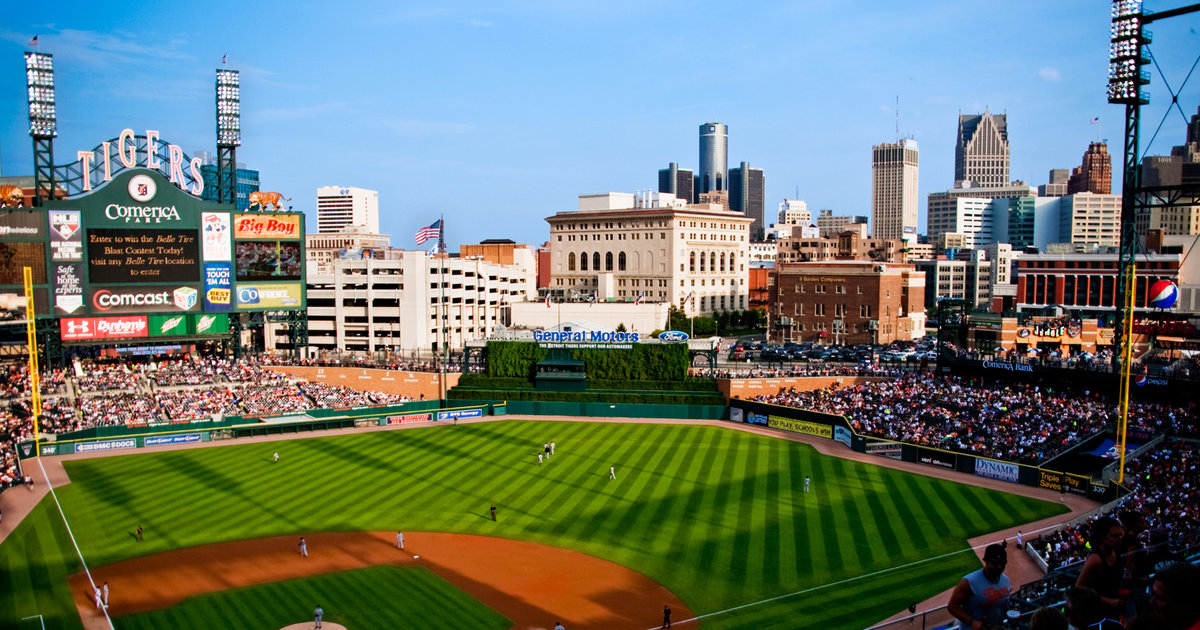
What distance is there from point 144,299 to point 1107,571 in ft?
214

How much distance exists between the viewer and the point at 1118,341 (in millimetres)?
46781

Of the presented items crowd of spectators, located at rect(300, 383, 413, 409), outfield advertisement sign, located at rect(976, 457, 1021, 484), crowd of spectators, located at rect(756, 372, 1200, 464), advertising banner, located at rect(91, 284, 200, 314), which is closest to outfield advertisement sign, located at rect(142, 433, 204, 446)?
crowd of spectators, located at rect(300, 383, 413, 409)

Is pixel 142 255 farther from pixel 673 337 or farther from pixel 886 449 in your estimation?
pixel 886 449

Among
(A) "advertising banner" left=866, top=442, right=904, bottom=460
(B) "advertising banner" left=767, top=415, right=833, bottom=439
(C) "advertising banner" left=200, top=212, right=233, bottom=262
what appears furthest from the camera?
(C) "advertising banner" left=200, top=212, right=233, bottom=262

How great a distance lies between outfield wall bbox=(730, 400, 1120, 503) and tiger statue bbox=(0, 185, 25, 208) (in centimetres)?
5082

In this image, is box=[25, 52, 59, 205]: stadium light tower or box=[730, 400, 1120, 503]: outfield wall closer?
box=[730, 400, 1120, 503]: outfield wall

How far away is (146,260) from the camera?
203ft

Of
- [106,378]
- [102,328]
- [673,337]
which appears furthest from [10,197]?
[673,337]

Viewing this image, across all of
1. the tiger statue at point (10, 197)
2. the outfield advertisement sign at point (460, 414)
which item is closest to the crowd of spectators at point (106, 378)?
the tiger statue at point (10, 197)

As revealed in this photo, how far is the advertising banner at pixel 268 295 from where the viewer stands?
65500 millimetres

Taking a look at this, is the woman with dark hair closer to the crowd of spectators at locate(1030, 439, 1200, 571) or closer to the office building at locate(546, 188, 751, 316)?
the crowd of spectators at locate(1030, 439, 1200, 571)

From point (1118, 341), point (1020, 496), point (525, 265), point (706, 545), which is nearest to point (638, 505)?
point (706, 545)

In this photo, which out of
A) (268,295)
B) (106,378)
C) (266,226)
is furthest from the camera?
(268,295)

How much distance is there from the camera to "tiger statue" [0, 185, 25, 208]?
186 feet
